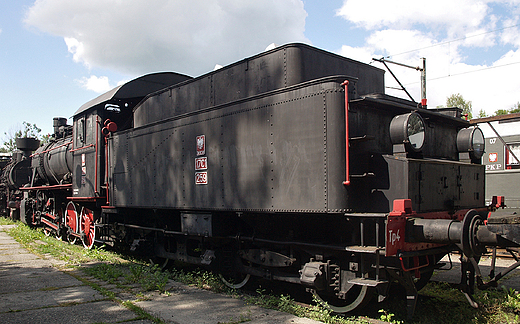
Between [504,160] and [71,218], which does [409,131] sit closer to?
[504,160]

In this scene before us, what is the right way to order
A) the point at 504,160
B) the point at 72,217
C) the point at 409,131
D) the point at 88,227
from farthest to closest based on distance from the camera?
the point at 72,217 < the point at 504,160 < the point at 88,227 < the point at 409,131

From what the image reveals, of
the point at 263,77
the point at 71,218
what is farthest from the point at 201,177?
the point at 71,218

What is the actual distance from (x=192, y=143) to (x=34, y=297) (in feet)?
9.81

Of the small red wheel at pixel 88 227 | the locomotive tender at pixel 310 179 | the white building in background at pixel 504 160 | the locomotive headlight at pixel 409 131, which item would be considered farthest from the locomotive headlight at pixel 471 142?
the small red wheel at pixel 88 227

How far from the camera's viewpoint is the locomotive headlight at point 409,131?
4.38 meters

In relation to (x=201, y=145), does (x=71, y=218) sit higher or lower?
lower

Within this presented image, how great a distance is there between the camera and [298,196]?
15.2 feet

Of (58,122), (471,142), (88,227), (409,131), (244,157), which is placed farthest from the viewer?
(58,122)

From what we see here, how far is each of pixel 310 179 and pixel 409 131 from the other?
1.19 metres

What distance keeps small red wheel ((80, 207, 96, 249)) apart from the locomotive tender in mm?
2552

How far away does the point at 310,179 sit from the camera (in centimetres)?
450

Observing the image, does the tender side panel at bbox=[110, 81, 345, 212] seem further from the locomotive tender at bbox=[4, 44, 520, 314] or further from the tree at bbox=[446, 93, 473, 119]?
the tree at bbox=[446, 93, 473, 119]

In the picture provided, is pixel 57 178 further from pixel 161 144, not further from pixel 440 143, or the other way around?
pixel 440 143

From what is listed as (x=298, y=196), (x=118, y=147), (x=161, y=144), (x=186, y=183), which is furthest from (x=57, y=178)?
(x=298, y=196)
